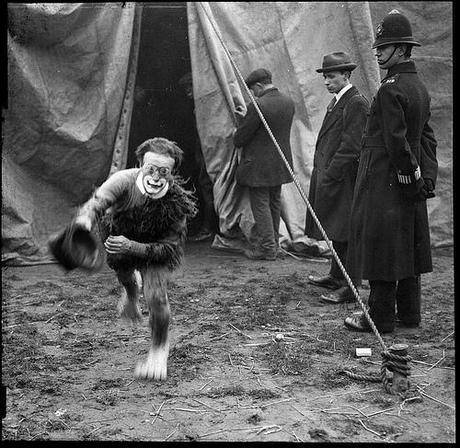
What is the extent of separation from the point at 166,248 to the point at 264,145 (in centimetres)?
322

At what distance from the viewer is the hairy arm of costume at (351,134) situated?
547 cm

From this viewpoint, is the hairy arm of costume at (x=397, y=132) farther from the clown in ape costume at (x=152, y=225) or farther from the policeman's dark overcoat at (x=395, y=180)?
the clown in ape costume at (x=152, y=225)

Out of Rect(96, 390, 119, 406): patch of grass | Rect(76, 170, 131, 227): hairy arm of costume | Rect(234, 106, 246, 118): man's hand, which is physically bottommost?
Rect(96, 390, 119, 406): patch of grass

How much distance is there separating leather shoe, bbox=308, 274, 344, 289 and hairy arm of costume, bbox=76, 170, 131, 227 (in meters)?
2.74

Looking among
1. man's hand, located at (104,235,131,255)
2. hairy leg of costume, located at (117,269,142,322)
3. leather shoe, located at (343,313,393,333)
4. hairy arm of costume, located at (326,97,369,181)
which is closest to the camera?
man's hand, located at (104,235,131,255)

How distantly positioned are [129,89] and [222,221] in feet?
5.74

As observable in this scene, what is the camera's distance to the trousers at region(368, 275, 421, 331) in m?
4.69

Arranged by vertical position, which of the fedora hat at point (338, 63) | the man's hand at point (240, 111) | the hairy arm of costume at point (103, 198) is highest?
the fedora hat at point (338, 63)

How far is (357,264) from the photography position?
4836 mm

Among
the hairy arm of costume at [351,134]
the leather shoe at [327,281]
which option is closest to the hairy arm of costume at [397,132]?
the hairy arm of costume at [351,134]

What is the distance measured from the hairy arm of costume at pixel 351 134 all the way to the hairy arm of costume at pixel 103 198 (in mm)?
2275

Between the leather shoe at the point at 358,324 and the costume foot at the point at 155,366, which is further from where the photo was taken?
the leather shoe at the point at 358,324

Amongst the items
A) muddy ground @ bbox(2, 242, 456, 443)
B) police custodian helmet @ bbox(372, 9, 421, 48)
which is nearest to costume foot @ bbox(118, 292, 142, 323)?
muddy ground @ bbox(2, 242, 456, 443)

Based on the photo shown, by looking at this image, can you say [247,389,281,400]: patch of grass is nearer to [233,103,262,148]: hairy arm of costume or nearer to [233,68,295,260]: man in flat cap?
[233,68,295,260]: man in flat cap
